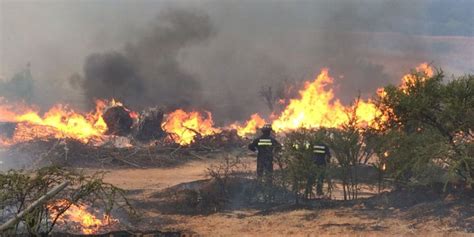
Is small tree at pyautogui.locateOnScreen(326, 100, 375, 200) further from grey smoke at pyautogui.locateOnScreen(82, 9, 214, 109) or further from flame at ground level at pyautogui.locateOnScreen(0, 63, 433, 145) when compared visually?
grey smoke at pyautogui.locateOnScreen(82, 9, 214, 109)

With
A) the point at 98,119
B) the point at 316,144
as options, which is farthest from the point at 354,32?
the point at 316,144

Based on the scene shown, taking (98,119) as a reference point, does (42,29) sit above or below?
above

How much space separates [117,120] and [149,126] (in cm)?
169

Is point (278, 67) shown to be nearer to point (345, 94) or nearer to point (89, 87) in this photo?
point (345, 94)

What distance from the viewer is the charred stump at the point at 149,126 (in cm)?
2177

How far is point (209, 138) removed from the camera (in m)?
20.8

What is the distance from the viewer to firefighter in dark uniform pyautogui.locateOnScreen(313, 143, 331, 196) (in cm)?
1055

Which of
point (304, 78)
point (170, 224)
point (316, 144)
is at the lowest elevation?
point (170, 224)

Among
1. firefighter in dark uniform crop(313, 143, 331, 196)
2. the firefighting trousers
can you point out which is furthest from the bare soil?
the firefighting trousers

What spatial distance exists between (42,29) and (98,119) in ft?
99.9

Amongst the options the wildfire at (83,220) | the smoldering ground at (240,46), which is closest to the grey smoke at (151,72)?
the smoldering ground at (240,46)

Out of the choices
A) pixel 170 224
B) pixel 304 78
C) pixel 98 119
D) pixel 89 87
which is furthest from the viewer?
pixel 304 78

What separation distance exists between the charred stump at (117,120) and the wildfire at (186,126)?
6.62ft

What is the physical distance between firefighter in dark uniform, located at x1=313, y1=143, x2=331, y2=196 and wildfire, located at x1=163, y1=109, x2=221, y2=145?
10.4m
